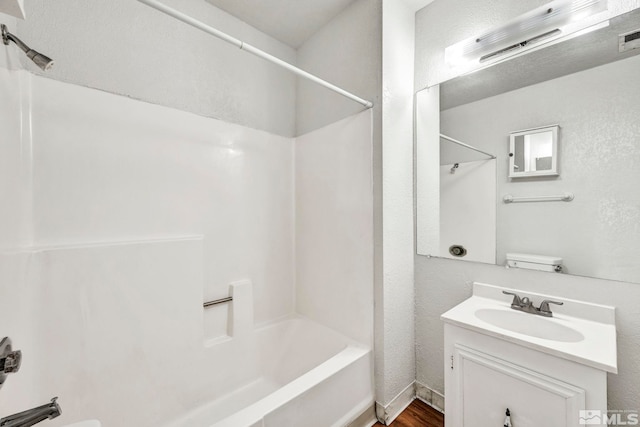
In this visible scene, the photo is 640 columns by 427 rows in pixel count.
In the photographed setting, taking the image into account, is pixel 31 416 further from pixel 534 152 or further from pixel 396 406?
pixel 534 152

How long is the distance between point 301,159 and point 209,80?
833mm

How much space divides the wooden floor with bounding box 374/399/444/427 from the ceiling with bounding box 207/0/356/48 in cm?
269

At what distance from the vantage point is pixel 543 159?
1341mm

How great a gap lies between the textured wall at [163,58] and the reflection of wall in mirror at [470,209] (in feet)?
4.34

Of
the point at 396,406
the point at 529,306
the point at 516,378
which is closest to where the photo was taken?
the point at 516,378

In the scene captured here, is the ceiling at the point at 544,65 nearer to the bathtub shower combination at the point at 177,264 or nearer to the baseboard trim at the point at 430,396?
the bathtub shower combination at the point at 177,264

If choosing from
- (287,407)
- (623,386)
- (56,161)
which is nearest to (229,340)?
(287,407)

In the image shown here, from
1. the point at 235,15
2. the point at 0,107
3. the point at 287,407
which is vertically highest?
the point at 235,15

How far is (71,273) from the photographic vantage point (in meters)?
1.21

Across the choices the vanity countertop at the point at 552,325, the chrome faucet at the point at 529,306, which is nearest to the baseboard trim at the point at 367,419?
the vanity countertop at the point at 552,325

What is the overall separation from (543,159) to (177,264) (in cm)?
206

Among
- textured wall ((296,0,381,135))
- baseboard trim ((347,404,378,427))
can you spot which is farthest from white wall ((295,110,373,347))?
baseboard trim ((347,404,378,427))

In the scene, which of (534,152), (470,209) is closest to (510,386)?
(470,209)

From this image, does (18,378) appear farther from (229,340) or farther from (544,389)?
(544,389)
